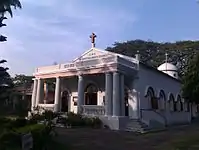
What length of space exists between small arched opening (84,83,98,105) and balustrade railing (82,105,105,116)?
4030mm

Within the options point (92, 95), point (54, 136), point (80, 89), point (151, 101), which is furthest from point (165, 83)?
point (54, 136)

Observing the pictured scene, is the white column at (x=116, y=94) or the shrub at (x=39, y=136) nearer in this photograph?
the shrub at (x=39, y=136)

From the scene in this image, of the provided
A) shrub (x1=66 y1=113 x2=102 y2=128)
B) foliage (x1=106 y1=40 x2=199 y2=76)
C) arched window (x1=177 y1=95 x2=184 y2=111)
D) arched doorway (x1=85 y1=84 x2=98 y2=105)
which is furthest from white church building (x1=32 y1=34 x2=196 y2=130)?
foliage (x1=106 y1=40 x2=199 y2=76)

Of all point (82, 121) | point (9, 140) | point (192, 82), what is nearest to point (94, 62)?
point (82, 121)

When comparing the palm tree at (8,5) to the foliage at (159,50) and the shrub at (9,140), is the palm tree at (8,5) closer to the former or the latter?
the shrub at (9,140)

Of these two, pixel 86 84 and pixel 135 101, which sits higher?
pixel 86 84

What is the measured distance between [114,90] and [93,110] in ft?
8.28

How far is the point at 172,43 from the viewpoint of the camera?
5481cm

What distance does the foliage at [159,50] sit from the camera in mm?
50031

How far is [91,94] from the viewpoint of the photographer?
27.5m

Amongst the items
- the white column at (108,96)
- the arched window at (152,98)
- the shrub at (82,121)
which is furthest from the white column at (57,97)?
the arched window at (152,98)

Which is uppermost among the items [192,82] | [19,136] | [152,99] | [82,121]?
[192,82]

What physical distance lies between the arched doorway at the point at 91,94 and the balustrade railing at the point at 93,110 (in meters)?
4.03

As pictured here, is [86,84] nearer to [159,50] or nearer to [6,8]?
[6,8]
